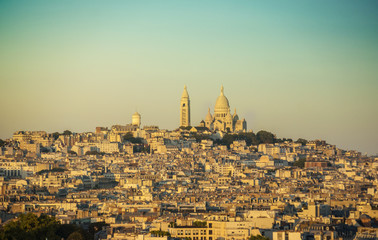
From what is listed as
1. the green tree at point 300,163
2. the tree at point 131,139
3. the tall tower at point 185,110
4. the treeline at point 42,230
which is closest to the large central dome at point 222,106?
the tall tower at point 185,110

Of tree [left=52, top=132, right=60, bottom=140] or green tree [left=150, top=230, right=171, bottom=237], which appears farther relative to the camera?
tree [left=52, top=132, right=60, bottom=140]

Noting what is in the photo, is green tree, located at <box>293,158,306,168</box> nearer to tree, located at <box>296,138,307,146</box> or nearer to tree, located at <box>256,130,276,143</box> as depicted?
tree, located at <box>256,130,276,143</box>

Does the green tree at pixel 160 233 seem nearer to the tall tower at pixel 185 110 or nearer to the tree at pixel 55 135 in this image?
the tree at pixel 55 135

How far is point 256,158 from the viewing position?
120688mm

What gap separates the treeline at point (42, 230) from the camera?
163 feet

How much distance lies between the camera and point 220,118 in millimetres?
146625

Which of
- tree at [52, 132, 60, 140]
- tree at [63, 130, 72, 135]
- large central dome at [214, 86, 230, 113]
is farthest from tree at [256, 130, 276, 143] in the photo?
tree at [52, 132, 60, 140]

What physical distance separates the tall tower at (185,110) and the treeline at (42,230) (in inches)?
3359

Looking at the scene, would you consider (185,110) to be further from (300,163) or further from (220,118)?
(300,163)

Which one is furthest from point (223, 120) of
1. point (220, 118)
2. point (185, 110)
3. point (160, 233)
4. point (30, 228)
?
point (160, 233)

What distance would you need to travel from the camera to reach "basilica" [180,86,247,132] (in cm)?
14275

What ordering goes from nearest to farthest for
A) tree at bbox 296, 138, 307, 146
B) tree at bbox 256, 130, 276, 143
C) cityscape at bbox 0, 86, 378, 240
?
1. cityscape at bbox 0, 86, 378, 240
2. tree at bbox 256, 130, 276, 143
3. tree at bbox 296, 138, 307, 146

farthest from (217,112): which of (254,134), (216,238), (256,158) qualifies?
(216,238)

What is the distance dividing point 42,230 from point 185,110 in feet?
299
